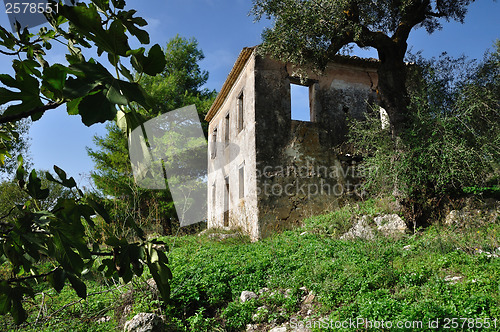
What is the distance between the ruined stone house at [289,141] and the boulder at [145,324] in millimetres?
5050

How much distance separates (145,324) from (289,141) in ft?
21.9

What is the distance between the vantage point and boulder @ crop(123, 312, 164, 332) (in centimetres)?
382

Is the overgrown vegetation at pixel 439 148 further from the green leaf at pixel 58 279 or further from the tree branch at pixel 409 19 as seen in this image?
the green leaf at pixel 58 279

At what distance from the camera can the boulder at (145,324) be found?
3818 mm

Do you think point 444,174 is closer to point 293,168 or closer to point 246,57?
point 293,168

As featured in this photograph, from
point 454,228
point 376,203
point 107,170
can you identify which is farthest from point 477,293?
point 107,170

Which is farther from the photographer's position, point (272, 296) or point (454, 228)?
point (454, 228)

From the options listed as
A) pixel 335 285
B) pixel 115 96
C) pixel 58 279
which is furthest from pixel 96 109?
pixel 335 285

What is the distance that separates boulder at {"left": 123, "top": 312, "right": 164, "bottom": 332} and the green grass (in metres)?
0.25

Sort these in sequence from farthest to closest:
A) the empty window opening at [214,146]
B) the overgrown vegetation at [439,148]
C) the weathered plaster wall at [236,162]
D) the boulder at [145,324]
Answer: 1. the empty window opening at [214,146]
2. the weathered plaster wall at [236,162]
3. the overgrown vegetation at [439,148]
4. the boulder at [145,324]

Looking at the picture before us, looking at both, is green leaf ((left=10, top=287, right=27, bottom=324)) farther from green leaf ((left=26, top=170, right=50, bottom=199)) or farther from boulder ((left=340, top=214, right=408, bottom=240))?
boulder ((left=340, top=214, right=408, bottom=240))

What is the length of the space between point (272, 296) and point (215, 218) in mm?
10144

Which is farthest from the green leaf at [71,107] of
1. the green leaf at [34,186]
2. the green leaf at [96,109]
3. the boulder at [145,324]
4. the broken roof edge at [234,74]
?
the broken roof edge at [234,74]

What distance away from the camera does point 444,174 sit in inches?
247
